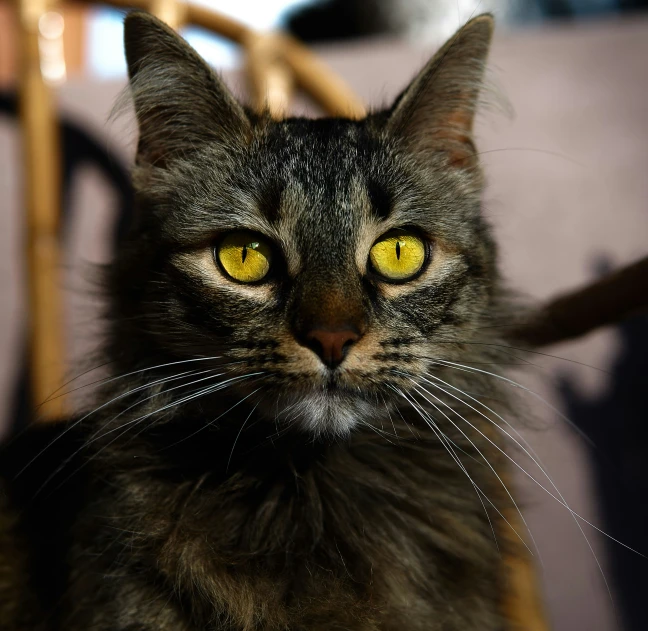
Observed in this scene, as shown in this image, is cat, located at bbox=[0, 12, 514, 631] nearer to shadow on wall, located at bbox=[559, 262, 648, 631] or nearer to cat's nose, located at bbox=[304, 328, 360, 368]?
cat's nose, located at bbox=[304, 328, 360, 368]

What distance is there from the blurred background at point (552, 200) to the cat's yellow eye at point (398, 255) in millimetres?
645

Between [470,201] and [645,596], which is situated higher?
[470,201]

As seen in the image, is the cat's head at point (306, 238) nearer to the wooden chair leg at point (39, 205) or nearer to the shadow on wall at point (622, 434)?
the wooden chair leg at point (39, 205)

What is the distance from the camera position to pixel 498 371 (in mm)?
1039

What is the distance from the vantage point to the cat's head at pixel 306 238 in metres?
0.77

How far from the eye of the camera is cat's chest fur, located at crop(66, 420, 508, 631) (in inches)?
31.7

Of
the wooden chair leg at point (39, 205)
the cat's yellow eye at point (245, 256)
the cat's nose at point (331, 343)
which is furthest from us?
the wooden chair leg at point (39, 205)

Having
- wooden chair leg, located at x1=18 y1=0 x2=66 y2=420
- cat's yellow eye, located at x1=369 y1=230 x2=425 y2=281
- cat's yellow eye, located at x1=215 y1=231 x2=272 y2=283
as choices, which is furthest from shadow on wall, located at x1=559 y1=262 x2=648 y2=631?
wooden chair leg, located at x1=18 y1=0 x2=66 y2=420

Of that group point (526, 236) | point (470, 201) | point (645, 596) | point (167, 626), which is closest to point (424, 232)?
point (470, 201)

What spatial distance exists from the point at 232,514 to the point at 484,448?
42 cm

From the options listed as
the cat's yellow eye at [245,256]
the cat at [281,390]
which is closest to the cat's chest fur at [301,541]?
the cat at [281,390]

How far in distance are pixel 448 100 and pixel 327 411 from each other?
54 cm

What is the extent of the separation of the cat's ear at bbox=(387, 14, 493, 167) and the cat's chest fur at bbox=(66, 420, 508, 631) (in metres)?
0.47

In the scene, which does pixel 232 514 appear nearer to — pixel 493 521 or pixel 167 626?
pixel 167 626
